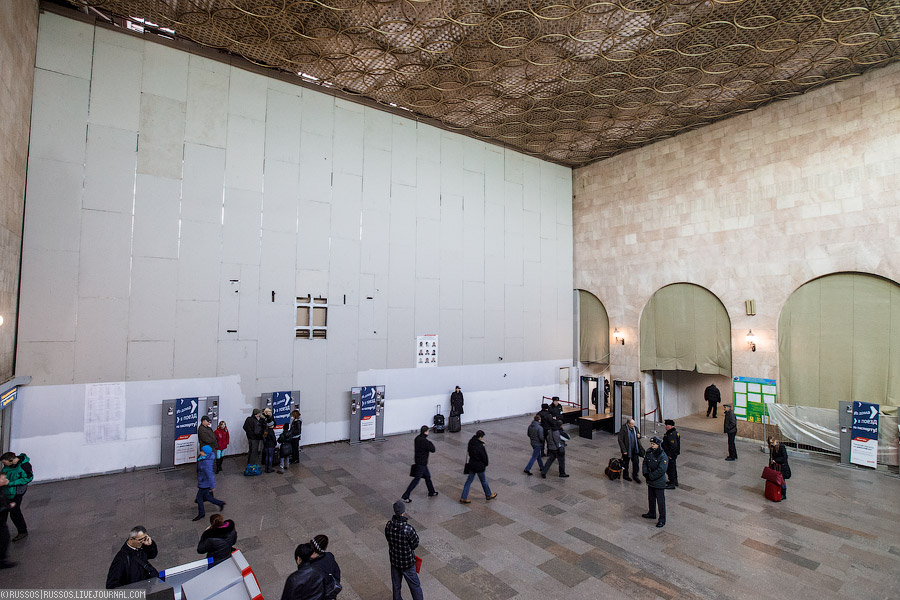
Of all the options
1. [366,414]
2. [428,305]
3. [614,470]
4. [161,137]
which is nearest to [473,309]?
[428,305]

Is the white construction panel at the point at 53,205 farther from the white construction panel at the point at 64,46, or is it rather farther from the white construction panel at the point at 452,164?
→ the white construction panel at the point at 452,164

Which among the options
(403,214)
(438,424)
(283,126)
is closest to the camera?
(283,126)

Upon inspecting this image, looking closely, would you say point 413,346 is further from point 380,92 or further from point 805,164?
point 805,164

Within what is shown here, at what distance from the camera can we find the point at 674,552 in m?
6.92

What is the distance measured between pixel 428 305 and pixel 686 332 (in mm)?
9366

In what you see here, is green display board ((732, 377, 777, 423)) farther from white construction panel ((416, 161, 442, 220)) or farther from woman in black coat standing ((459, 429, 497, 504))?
white construction panel ((416, 161, 442, 220))

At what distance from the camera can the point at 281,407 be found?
39.5 feet

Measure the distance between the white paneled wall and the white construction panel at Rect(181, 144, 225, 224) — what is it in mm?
45

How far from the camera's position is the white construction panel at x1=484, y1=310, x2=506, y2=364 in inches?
655

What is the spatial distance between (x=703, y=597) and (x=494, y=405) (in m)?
11.1

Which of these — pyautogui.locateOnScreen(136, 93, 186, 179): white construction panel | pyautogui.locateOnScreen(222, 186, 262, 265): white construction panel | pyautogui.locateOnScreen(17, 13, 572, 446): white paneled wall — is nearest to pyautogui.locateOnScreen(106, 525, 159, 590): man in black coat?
pyautogui.locateOnScreen(17, 13, 572, 446): white paneled wall

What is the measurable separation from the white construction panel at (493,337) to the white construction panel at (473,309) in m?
0.28

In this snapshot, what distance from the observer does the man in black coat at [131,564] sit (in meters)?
4.35

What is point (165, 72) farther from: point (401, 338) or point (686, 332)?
point (686, 332)
